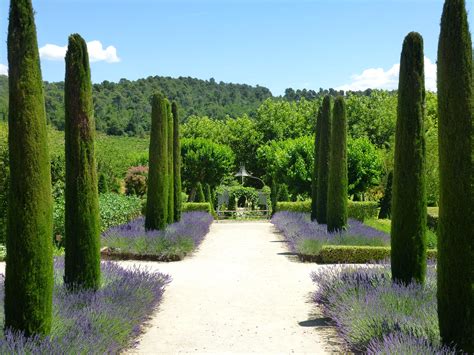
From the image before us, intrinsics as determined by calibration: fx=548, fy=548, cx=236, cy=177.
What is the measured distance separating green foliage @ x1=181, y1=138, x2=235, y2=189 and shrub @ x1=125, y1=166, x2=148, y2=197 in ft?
31.8

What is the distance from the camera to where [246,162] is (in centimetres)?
5550

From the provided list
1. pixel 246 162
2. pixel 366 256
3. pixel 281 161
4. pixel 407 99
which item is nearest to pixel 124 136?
pixel 246 162

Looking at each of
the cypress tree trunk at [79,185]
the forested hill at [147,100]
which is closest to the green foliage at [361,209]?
the cypress tree trunk at [79,185]

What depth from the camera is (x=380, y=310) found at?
678 cm

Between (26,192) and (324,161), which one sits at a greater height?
(324,161)

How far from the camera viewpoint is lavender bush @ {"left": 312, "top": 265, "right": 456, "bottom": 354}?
570 cm

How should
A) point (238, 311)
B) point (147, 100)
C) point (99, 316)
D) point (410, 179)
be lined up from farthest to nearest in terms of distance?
point (147, 100), point (238, 311), point (410, 179), point (99, 316)

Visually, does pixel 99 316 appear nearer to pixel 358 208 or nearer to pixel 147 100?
pixel 358 208

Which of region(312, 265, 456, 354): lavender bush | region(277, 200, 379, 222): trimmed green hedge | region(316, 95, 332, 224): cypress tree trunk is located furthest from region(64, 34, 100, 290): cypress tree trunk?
region(277, 200, 379, 222): trimmed green hedge

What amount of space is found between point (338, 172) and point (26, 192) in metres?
11.8

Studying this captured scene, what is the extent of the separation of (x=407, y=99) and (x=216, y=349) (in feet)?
16.3

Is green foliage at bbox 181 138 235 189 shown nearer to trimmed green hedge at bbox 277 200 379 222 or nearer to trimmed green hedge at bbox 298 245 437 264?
trimmed green hedge at bbox 277 200 379 222

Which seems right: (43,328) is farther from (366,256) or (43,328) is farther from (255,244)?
(255,244)

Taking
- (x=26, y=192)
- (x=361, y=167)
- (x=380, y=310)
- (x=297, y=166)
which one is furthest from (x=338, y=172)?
(x=297, y=166)
